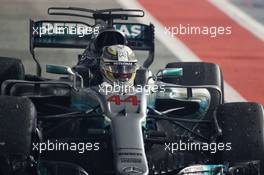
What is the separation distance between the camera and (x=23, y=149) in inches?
294

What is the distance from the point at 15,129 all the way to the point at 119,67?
47.3 inches

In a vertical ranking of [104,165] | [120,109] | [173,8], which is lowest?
[104,165]

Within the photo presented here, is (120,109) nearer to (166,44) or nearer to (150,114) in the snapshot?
(150,114)

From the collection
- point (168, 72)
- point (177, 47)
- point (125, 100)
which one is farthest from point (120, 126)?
point (177, 47)

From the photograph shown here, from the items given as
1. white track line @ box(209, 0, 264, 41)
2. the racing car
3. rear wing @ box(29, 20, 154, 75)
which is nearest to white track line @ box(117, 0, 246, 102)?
white track line @ box(209, 0, 264, 41)

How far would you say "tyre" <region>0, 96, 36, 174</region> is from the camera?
24.4ft

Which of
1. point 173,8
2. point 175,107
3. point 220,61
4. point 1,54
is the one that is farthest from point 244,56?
point 175,107

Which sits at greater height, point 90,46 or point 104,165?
point 90,46

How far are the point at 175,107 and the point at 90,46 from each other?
1116 mm

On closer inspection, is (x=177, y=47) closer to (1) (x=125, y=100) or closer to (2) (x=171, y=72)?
(2) (x=171, y=72)

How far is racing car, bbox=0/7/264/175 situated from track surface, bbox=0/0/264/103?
2.69m

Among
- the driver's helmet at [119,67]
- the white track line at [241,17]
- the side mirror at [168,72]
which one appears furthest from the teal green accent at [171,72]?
the white track line at [241,17]

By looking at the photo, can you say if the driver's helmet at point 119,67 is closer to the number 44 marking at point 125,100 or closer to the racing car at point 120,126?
the racing car at point 120,126

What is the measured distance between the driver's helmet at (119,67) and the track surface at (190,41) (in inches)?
125
